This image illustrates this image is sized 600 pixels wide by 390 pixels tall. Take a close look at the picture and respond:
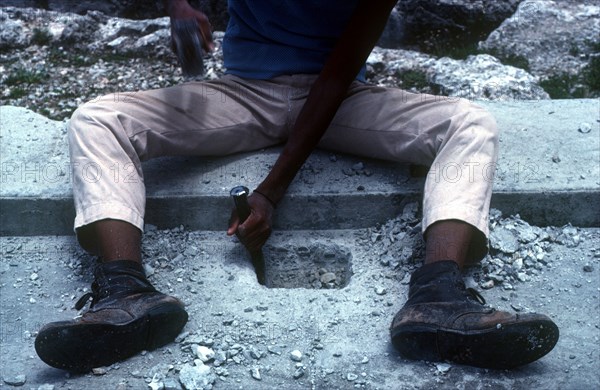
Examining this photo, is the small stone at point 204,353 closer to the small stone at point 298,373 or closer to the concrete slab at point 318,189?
the small stone at point 298,373

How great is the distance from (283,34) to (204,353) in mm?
1400

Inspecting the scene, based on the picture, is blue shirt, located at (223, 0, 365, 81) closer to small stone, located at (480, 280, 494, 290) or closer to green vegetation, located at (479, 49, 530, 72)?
small stone, located at (480, 280, 494, 290)

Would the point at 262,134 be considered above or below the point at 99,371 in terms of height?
above

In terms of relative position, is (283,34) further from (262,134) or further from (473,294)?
(473,294)

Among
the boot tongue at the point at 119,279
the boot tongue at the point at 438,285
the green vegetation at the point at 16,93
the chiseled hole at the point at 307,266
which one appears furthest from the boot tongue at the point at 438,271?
the green vegetation at the point at 16,93

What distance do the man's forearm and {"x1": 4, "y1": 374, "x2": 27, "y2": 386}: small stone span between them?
1.09 metres

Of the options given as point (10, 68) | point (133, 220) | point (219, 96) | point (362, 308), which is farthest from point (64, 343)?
point (10, 68)

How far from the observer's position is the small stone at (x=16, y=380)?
2.29 metres

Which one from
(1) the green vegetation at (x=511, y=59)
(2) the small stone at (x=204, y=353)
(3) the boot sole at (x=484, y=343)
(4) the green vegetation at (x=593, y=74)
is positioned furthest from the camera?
(1) the green vegetation at (x=511, y=59)

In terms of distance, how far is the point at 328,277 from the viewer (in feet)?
9.94

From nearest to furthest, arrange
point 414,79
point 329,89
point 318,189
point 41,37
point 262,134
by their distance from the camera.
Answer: point 329,89
point 318,189
point 262,134
point 414,79
point 41,37

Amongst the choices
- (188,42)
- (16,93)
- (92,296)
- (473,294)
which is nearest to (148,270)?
(92,296)

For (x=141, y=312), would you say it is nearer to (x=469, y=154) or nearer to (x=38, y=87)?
(x=469, y=154)

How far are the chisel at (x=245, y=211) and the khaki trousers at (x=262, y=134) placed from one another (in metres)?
0.35
